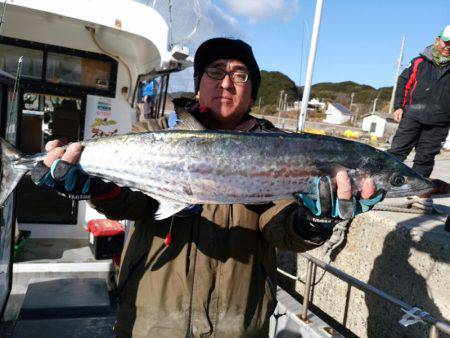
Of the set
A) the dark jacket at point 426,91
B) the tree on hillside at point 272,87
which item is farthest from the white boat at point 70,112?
the tree on hillside at point 272,87

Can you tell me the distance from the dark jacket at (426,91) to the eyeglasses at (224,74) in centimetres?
366

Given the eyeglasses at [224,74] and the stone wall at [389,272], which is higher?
the eyeglasses at [224,74]

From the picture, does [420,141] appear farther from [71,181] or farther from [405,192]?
[71,181]

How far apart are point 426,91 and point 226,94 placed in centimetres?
389

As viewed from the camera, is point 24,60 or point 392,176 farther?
point 24,60

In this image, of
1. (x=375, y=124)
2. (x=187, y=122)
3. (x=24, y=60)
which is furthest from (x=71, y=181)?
(x=375, y=124)

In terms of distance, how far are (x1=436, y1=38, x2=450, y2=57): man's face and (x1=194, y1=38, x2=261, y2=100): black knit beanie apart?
3546mm

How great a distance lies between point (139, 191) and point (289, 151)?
949 millimetres

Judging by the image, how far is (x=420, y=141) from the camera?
5.13 metres

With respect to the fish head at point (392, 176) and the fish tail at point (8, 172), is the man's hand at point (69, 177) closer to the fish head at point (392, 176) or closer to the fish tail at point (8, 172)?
the fish tail at point (8, 172)

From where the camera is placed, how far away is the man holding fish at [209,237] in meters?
2.13

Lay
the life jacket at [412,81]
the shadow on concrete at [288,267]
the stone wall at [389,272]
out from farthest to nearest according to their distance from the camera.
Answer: the shadow on concrete at [288,267] → the life jacket at [412,81] → the stone wall at [389,272]

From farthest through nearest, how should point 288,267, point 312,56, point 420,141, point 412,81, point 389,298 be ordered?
point 312,56 < point 288,267 < point 412,81 < point 420,141 < point 389,298

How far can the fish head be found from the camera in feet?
7.47
